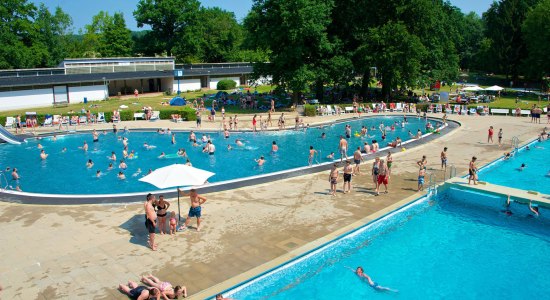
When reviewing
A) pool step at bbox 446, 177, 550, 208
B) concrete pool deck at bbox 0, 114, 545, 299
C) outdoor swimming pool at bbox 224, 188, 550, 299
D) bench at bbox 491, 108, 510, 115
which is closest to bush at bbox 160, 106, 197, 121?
concrete pool deck at bbox 0, 114, 545, 299

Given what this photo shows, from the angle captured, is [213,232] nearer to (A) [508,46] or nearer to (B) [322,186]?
→ (B) [322,186]

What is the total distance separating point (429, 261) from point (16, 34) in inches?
2615

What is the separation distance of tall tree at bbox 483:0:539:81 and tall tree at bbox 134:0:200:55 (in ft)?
152

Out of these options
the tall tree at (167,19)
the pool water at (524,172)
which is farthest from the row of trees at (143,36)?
the pool water at (524,172)

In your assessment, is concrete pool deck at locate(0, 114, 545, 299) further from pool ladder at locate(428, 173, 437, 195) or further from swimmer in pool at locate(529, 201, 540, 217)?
swimmer in pool at locate(529, 201, 540, 217)

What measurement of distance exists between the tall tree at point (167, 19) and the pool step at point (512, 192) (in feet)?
182

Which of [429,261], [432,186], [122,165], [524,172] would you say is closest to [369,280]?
[429,261]

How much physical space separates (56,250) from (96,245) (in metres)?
0.94

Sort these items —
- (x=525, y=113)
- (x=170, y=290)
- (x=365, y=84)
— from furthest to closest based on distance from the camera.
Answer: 1. (x=365, y=84)
2. (x=525, y=113)
3. (x=170, y=290)

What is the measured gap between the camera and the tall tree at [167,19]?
65.1 m

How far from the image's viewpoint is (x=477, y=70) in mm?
90375

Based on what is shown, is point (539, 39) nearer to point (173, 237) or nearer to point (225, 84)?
point (225, 84)

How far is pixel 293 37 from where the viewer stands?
36.7 m

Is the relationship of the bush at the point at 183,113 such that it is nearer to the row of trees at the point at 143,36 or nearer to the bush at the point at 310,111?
the bush at the point at 310,111
